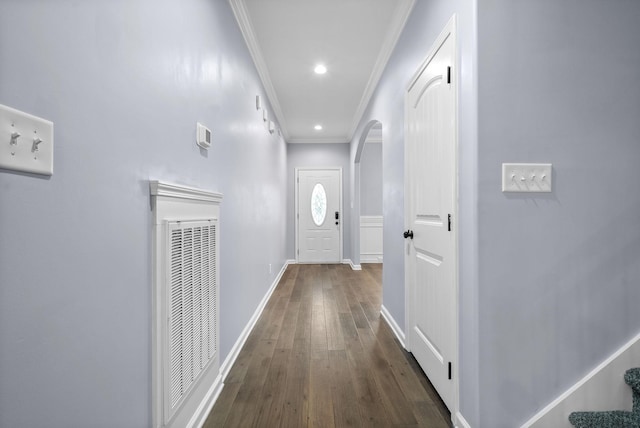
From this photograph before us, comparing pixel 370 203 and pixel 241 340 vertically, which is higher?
pixel 370 203

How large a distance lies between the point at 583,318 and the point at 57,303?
6.15ft

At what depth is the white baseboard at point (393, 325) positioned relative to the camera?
8.37 feet

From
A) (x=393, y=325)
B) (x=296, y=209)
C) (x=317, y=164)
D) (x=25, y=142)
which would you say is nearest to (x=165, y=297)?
(x=25, y=142)

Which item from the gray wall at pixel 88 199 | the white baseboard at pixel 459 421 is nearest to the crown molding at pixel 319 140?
the gray wall at pixel 88 199

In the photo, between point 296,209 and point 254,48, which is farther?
point 296,209

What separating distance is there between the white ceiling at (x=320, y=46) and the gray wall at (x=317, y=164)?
67.8 inches

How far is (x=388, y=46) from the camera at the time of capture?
9.57ft

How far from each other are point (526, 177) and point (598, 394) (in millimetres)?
974

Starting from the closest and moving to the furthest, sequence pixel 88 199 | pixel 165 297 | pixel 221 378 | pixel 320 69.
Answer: pixel 88 199
pixel 165 297
pixel 221 378
pixel 320 69

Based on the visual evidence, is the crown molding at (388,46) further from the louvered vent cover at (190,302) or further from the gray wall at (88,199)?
the louvered vent cover at (190,302)

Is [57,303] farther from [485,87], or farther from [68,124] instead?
[485,87]

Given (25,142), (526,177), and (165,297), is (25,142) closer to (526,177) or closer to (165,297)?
(165,297)

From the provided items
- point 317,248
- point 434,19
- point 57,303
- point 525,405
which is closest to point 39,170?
point 57,303

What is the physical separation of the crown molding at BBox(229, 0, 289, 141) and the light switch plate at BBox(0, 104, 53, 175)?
1.98 metres
